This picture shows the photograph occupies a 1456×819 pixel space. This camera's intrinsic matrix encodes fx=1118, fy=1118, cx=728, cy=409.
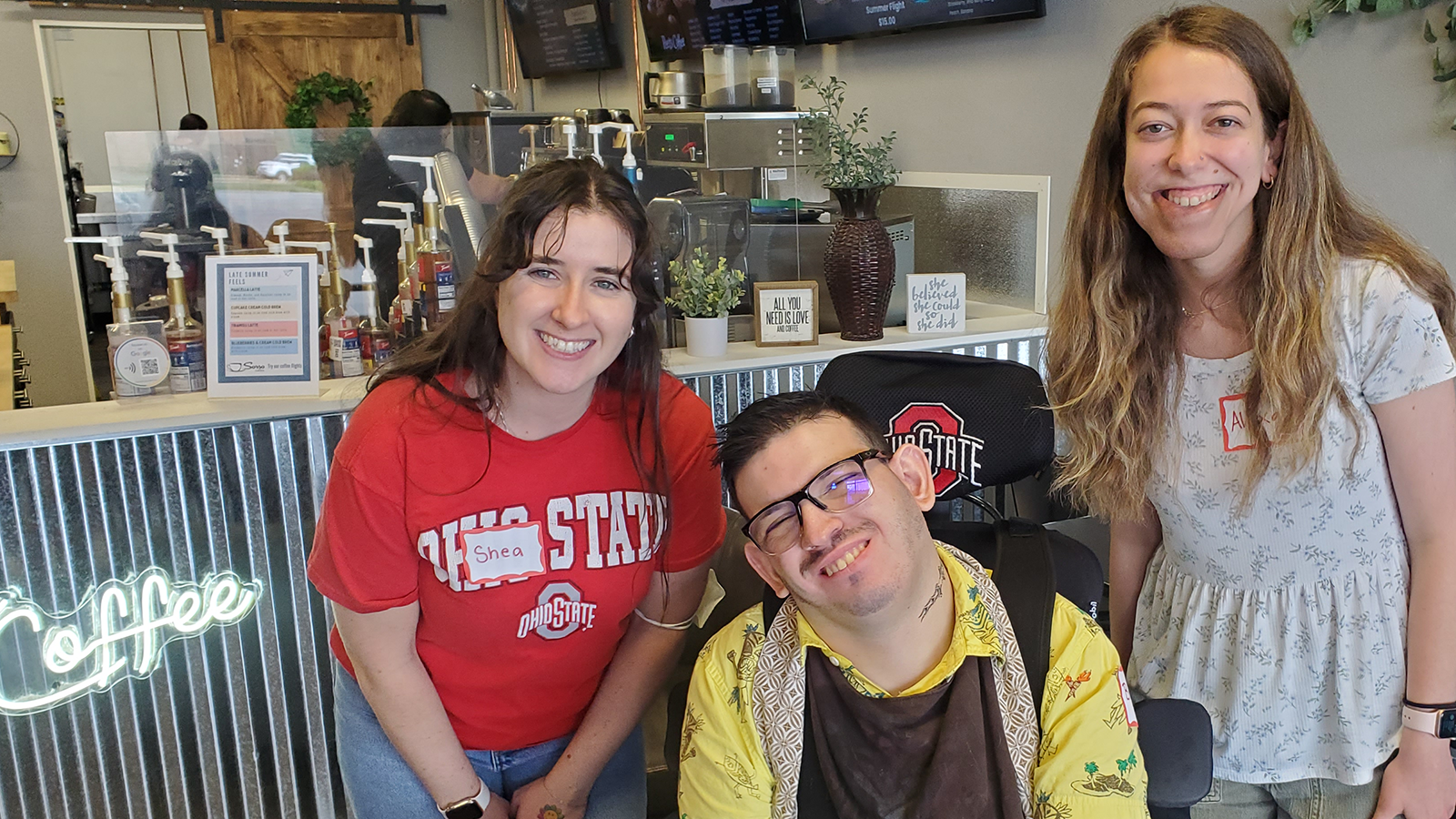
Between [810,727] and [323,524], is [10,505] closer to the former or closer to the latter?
[323,524]

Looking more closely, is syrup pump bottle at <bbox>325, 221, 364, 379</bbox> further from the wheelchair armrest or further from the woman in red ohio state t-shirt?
the wheelchair armrest

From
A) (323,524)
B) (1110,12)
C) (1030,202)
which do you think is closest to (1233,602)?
(323,524)

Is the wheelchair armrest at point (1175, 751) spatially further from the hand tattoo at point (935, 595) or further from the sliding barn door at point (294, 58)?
the sliding barn door at point (294, 58)

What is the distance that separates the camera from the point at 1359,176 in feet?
7.69

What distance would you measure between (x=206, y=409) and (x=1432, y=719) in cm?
195

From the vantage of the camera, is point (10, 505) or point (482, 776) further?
point (10, 505)

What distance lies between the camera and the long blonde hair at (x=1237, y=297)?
126 centimetres

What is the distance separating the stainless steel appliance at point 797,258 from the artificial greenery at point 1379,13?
0.97 m

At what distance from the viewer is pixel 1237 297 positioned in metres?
1.35

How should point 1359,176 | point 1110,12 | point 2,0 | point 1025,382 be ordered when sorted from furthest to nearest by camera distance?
point 2,0, point 1110,12, point 1359,176, point 1025,382

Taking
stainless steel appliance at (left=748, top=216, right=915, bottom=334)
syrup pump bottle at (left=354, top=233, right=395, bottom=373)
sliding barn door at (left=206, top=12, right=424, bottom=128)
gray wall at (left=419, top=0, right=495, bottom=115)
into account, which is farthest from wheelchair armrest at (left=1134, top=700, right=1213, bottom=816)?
gray wall at (left=419, top=0, right=495, bottom=115)

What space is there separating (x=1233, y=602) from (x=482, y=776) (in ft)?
3.36

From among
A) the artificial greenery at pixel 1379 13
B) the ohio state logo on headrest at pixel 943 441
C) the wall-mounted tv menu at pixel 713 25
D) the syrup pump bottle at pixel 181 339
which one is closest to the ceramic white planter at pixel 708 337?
the ohio state logo on headrest at pixel 943 441

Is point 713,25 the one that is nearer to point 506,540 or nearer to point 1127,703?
point 506,540
